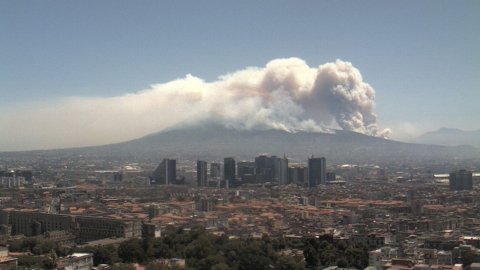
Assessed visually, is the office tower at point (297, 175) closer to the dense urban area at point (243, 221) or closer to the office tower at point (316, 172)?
the dense urban area at point (243, 221)

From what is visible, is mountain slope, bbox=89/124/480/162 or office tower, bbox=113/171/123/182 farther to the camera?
mountain slope, bbox=89/124/480/162

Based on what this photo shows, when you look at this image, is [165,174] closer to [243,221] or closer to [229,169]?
[229,169]

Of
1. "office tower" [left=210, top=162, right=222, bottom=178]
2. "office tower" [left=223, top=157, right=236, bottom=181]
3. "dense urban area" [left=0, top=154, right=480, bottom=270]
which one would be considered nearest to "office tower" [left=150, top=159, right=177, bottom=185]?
"dense urban area" [left=0, top=154, right=480, bottom=270]

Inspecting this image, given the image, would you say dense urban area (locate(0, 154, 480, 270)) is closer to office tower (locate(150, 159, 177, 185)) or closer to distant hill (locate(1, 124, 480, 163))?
office tower (locate(150, 159, 177, 185))

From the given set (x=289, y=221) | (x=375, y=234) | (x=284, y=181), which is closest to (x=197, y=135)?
(x=284, y=181)

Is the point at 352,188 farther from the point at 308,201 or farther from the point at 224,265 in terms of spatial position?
the point at 224,265

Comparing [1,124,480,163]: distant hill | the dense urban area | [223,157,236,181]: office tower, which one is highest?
[1,124,480,163]: distant hill

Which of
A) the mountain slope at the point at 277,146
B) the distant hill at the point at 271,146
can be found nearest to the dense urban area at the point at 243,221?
the distant hill at the point at 271,146
